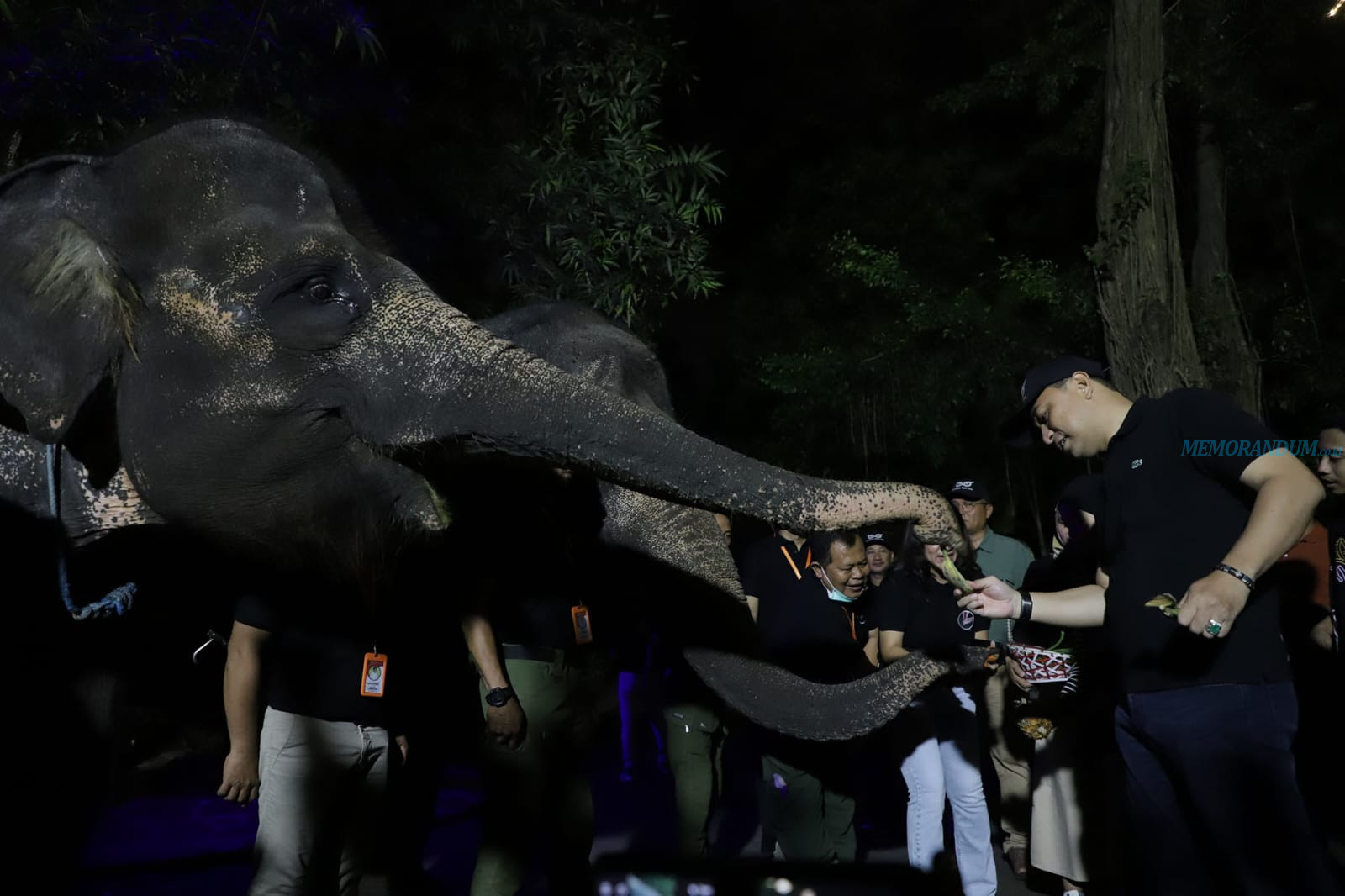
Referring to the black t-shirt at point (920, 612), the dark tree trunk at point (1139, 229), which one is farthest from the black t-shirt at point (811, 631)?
the dark tree trunk at point (1139, 229)

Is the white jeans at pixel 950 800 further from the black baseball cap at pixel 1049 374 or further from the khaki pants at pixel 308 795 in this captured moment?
the khaki pants at pixel 308 795

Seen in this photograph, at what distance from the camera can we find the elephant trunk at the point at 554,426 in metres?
2.45

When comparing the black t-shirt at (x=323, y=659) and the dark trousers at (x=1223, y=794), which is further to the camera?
the black t-shirt at (x=323, y=659)

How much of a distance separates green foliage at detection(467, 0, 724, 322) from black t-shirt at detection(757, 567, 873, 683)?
2722 millimetres

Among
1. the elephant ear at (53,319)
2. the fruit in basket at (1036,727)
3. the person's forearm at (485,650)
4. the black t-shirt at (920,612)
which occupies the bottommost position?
the fruit in basket at (1036,727)

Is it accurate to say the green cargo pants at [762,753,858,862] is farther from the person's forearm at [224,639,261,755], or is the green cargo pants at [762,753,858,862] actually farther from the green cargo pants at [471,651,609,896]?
the person's forearm at [224,639,261,755]

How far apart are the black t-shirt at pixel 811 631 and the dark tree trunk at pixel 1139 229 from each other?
4.11 metres

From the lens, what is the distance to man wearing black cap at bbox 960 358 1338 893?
343 centimetres

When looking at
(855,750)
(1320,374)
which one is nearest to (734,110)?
(1320,374)

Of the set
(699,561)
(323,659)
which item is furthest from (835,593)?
(323,659)

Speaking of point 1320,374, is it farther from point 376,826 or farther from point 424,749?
point 376,826

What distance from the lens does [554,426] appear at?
2619mm

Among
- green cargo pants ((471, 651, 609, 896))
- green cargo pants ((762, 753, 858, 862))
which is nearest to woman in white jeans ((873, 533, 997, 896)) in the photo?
green cargo pants ((762, 753, 858, 862))

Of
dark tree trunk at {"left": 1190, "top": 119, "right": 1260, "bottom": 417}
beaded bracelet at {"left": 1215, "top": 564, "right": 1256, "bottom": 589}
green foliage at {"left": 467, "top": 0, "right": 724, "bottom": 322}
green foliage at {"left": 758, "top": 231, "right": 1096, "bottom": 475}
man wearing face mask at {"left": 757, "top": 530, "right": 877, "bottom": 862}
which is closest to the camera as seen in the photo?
beaded bracelet at {"left": 1215, "top": 564, "right": 1256, "bottom": 589}
